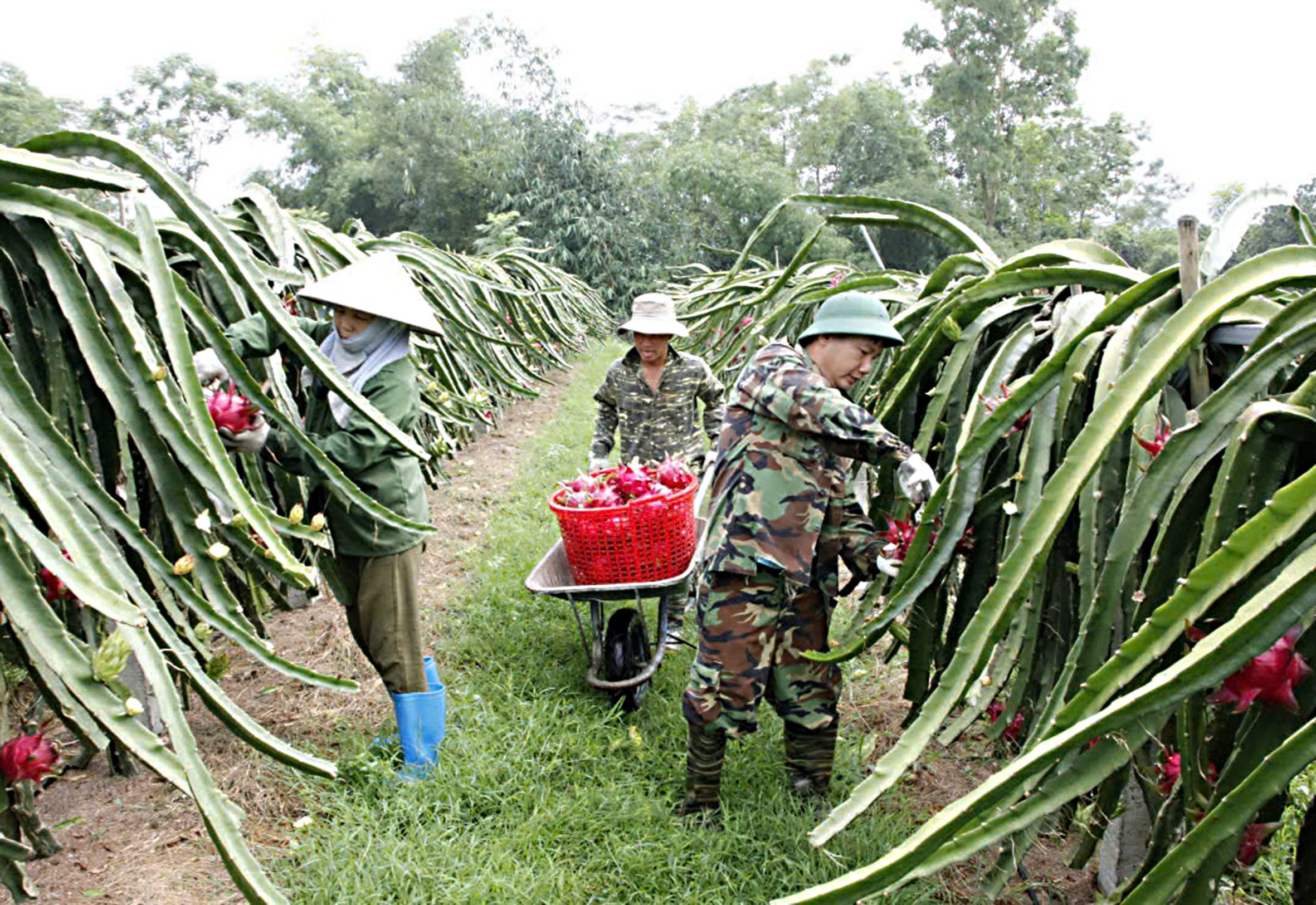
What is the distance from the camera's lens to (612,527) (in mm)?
3395

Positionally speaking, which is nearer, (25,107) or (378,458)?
(378,458)

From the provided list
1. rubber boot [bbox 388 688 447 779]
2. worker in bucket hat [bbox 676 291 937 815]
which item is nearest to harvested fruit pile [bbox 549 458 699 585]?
worker in bucket hat [bbox 676 291 937 815]

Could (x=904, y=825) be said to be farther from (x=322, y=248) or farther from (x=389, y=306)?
(x=322, y=248)

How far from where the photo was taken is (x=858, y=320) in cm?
264

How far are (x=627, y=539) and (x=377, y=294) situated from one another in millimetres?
1149

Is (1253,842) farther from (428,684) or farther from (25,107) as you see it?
(25,107)

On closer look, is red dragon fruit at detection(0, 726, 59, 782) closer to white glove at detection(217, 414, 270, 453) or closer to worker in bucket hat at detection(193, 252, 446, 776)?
white glove at detection(217, 414, 270, 453)

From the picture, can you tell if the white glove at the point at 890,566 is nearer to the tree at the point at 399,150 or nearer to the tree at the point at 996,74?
the tree at the point at 399,150

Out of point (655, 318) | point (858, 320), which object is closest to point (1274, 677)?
point (858, 320)

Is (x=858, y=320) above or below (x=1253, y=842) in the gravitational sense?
above

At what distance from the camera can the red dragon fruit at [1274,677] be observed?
1.24 meters

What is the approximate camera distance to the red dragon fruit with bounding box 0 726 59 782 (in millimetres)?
1705

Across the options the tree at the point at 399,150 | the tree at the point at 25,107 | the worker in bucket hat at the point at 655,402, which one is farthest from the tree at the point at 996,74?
the worker in bucket hat at the point at 655,402

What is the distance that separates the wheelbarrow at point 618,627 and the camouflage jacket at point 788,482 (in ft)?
2.11
